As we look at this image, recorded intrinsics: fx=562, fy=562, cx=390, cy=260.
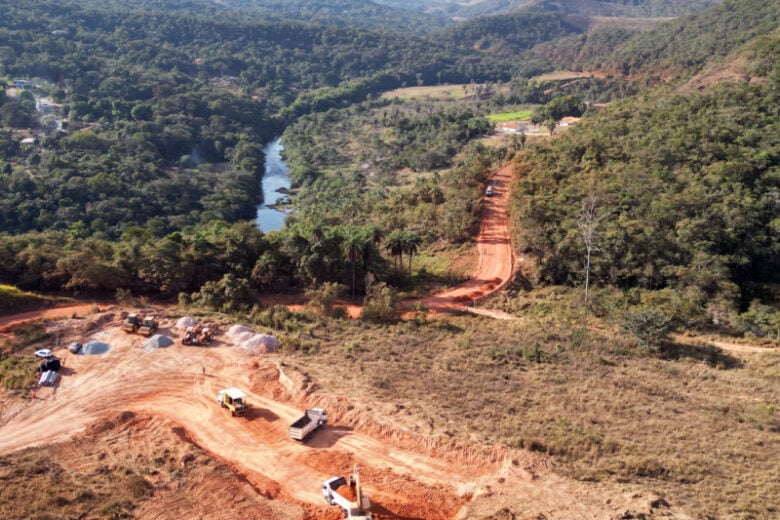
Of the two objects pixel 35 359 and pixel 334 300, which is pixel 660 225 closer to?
pixel 334 300

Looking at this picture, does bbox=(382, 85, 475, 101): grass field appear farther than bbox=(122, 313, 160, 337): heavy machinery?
Yes

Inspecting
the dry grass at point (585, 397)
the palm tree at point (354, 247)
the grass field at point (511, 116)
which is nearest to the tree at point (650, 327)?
the dry grass at point (585, 397)

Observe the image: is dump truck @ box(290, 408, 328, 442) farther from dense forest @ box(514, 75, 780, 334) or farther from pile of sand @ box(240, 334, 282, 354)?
dense forest @ box(514, 75, 780, 334)

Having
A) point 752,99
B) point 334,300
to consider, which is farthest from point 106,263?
point 752,99

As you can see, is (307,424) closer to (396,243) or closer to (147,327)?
(147,327)

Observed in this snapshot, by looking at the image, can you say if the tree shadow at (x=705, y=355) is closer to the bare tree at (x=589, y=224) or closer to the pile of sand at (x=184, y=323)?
the bare tree at (x=589, y=224)

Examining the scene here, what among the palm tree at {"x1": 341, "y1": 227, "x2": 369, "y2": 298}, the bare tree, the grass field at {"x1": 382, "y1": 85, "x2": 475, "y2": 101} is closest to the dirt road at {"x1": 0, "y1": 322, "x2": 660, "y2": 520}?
the palm tree at {"x1": 341, "y1": 227, "x2": 369, "y2": 298}
